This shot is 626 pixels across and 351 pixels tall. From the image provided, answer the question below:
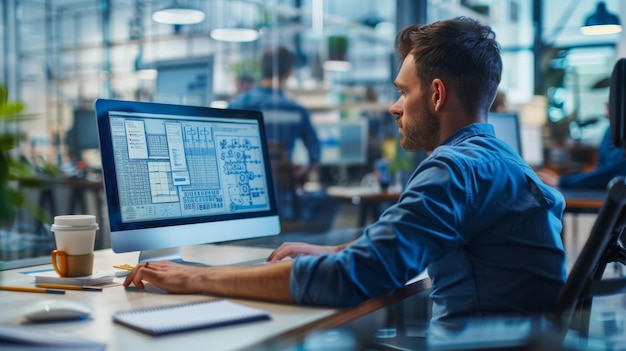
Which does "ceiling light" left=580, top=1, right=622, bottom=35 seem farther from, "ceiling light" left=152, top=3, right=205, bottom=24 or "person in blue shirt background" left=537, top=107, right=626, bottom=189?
"ceiling light" left=152, top=3, right=205, bottom=24

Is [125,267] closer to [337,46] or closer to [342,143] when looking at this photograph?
[342,143]

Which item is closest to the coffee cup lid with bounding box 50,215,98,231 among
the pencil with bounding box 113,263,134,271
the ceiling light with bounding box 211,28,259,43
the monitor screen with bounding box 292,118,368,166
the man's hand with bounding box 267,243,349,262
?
the pencil with bounding box 113,263,134,271

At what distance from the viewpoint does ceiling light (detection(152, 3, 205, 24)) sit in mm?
6168

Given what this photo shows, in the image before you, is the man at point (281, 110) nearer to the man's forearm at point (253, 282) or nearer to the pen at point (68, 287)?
the pen at point (68, 287)

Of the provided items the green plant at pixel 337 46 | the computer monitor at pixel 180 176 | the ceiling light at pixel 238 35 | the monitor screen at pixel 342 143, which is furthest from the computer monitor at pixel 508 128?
the green plant at pixel 337 46

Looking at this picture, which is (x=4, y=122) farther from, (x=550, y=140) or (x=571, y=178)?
(x=550, y=140)

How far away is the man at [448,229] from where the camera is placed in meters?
1.33

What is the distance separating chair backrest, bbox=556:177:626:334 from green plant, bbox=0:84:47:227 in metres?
0.91

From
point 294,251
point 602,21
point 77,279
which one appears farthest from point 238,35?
point 77,279

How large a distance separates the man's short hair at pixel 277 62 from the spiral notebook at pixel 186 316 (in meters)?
4.94

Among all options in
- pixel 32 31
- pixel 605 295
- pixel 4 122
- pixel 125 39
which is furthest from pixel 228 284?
pixel 125 39

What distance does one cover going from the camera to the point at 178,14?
20.3 ft

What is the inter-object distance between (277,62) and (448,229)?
5.07 meters

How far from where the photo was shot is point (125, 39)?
671cm
